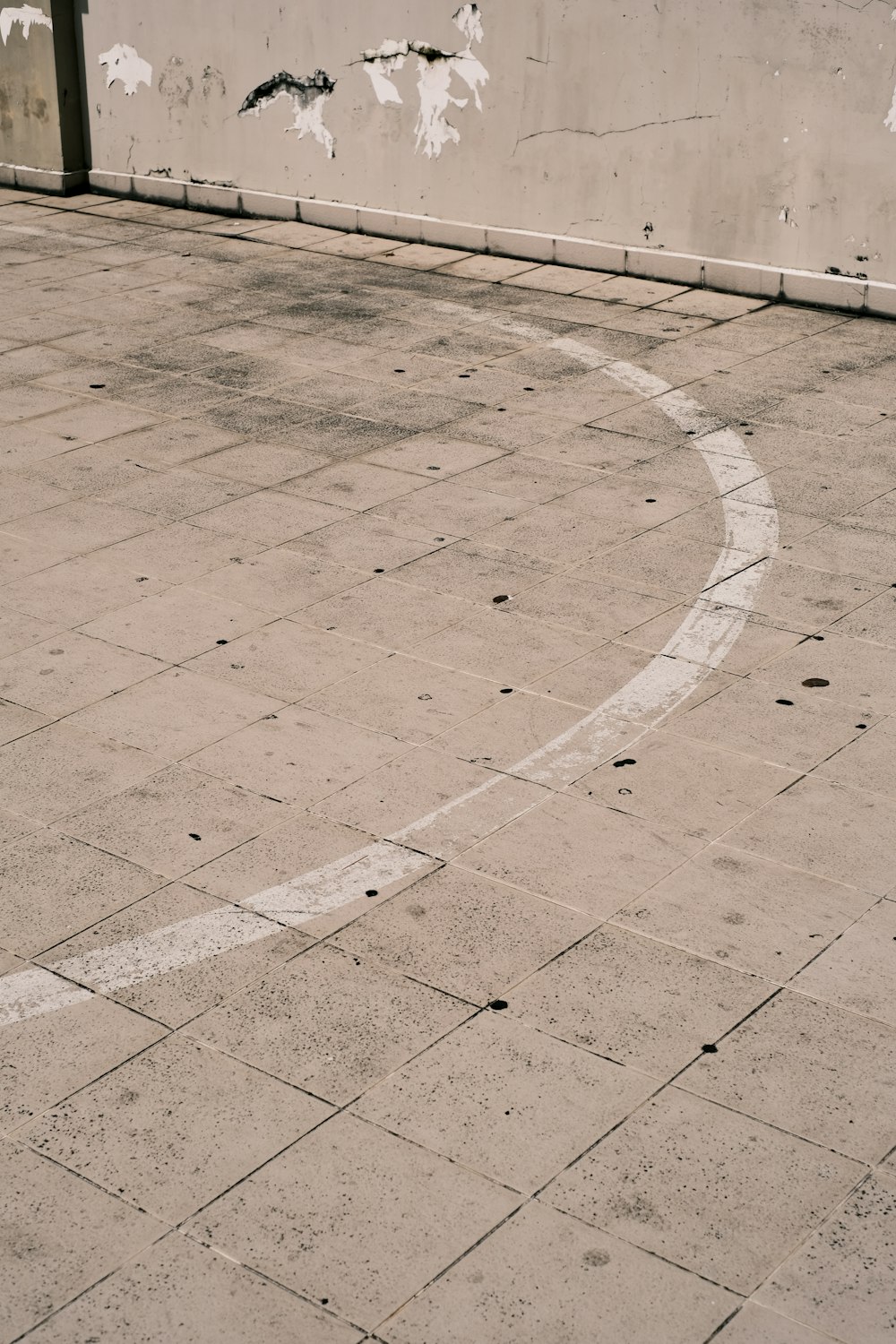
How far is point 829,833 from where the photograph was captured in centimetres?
624

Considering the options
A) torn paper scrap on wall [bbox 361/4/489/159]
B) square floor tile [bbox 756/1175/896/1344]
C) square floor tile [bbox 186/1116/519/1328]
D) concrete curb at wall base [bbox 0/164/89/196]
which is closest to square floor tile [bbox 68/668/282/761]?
square floor tile [bbox 186/1116/519/1328]

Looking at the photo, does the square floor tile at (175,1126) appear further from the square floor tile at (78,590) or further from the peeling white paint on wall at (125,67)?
the peeling white paint on wall at (125,67)

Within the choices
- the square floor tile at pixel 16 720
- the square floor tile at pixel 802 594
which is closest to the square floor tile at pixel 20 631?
the square floor tile at pixel 16 720

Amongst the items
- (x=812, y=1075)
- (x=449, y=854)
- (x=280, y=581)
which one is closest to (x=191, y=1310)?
(x=812, y=1075)

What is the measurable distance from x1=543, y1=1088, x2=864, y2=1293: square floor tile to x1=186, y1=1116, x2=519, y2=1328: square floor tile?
0.28 meters

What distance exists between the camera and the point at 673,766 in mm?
6691

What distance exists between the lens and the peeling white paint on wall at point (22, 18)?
1575 cm

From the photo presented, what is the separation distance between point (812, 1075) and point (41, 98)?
1391 centimetres

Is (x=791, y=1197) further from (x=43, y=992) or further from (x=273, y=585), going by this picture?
(x=273, y=585)

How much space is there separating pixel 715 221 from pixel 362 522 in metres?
5.27

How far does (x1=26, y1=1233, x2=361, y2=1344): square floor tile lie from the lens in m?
4.17

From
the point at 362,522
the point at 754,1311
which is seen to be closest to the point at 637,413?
the point at 362,522

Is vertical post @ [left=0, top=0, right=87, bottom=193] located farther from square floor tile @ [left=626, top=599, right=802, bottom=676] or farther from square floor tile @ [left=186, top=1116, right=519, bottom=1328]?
square floor tile @ [left=186, top=1116, right=519, bottom=1328]

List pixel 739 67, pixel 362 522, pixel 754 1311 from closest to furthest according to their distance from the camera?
pixel 754 1311
pixel 362 522
pixel 739 67
